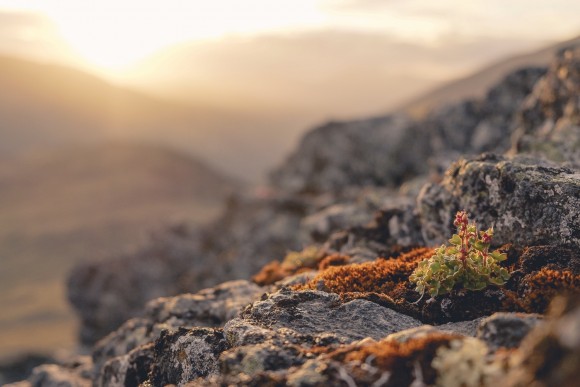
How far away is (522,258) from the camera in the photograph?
286 inches

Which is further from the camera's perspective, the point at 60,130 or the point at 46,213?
the point at 60,130

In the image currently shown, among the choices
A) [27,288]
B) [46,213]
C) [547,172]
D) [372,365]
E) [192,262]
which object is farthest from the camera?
[46,213]

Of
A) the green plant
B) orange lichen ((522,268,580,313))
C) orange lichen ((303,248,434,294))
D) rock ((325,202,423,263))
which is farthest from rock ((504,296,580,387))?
rock ((325,202,423,263))

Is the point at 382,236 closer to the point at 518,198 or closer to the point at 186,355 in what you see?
the point at 518,198

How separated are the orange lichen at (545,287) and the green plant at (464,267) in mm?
297

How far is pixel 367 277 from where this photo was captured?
791 cm

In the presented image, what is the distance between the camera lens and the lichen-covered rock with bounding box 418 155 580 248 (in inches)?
300

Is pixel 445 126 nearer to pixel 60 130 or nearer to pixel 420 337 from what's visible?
pixel 420 337

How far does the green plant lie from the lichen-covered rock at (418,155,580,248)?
39.5 inches

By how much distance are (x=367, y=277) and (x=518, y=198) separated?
2.43 meters

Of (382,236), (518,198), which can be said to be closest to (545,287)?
(518,198)

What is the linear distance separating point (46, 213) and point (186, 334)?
69360mm

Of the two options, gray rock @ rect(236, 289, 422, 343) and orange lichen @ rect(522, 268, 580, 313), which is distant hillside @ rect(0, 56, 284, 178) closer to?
gray rock @ rect(236, 289, 422, 343)

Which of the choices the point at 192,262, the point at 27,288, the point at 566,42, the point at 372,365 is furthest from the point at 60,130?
the point at 372,365
